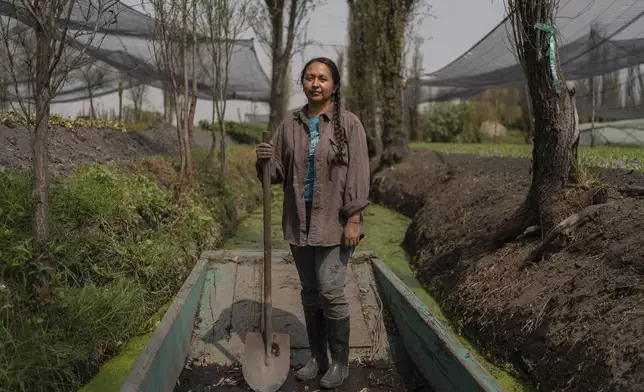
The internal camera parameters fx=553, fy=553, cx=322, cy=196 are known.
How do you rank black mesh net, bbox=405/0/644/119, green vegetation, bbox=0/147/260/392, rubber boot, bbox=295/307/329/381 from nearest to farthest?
1. green vegetation, bbox=0/147/260/392
2. rubber boot, bbox=295/307/329/381
3. black mesh net, bbox=405/0/644/119

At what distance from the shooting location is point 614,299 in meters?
2.57

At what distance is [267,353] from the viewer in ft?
8.73

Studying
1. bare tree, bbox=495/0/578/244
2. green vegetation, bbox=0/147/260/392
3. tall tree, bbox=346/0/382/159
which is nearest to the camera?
green vegetation, bbox=0/147/260/392

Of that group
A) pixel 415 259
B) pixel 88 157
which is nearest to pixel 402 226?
pixel 415 259

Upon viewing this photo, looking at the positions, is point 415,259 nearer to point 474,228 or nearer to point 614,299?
point 474,228

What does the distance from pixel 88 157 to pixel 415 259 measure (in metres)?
3.41

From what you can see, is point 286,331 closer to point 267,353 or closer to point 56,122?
point 267,353

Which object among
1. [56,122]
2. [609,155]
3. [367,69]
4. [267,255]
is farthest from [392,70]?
[267,255]

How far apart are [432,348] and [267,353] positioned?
2.60ft

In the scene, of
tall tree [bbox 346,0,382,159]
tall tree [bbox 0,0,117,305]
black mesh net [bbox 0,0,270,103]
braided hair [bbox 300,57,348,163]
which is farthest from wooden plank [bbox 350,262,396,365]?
tall tree [bbox 346,0,382,159]

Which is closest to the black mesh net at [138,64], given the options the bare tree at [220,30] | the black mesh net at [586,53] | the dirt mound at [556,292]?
the bare tree at [220,30]

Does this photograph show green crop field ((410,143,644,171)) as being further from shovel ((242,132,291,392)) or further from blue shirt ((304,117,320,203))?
shovel ((242,132,291,392))

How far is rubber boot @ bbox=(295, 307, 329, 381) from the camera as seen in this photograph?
8.96 feet

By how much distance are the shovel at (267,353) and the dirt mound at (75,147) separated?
2161 mm
